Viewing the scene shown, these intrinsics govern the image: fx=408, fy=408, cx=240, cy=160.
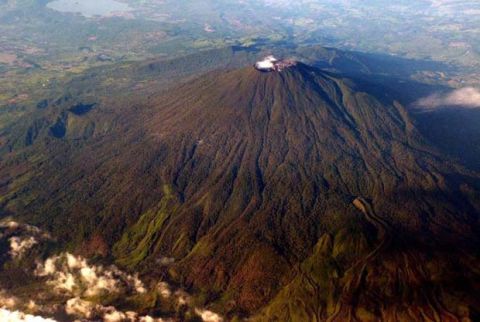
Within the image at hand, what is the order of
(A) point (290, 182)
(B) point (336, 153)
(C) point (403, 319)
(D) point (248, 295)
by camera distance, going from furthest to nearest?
1. (B) point (336, 153)
2. (A) point (290, 182)
3. (D) point (248, 295)
4. (C) point (403, 319)

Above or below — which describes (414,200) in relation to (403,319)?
above

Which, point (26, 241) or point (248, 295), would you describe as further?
point (26, 241)

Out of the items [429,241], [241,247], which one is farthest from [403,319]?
[241,247]

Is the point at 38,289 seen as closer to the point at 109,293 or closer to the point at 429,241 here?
the point at 109,293

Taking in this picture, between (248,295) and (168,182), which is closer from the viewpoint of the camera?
(248,295)

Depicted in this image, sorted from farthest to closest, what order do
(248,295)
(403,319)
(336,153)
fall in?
(336,153) → (248,295) → (403,319)

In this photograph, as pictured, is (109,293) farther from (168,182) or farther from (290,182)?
(290,182)

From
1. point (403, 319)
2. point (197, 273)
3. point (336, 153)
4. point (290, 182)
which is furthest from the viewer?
point (336, 153)

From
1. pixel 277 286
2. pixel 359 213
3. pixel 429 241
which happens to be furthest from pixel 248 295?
pixel 429 241

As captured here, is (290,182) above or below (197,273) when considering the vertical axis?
above
